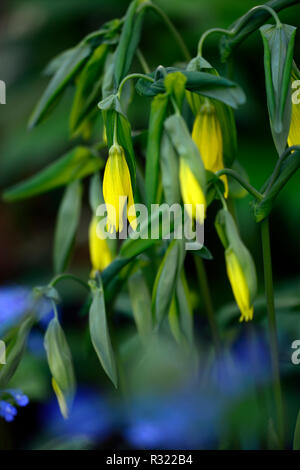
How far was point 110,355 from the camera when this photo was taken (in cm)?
74

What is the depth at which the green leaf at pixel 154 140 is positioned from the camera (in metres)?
0.67

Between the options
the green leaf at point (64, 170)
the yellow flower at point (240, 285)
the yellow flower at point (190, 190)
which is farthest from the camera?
the green leaf at point (64, 170)

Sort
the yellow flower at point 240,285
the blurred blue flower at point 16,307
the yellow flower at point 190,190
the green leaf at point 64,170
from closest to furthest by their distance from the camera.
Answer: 1. the yellow flower at point 190,190
2. the yellow flower at point 240,285
3. the blurred blue flower at point 16,307
4. the green leaf at point 64,170

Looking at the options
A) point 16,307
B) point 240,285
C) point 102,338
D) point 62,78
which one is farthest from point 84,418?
point 62,78

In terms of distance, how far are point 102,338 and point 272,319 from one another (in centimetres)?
21

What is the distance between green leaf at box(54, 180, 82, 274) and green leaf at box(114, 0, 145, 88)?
10.3 inches

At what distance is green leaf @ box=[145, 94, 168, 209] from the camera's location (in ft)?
2.21

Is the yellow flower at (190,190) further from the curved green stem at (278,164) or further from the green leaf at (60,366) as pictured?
the green leaf at (60,366)

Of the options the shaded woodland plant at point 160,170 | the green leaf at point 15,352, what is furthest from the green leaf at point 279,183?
the green leaf at point 15,352

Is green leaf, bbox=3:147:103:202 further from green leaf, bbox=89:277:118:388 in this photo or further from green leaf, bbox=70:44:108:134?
green leaf, bbox=89:277:118:388

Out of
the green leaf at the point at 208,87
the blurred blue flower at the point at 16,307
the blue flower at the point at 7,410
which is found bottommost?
the blue flower at the point at 7,410

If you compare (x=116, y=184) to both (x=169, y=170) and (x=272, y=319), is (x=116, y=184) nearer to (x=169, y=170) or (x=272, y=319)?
(x=169, y=170)

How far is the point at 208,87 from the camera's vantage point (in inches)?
26.5
